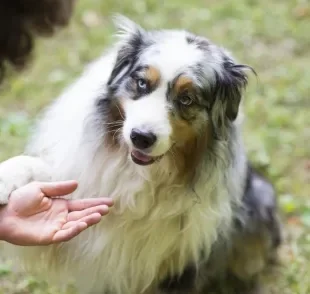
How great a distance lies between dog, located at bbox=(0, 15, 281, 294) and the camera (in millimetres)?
2475

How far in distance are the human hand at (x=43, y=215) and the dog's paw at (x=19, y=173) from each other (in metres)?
0.04

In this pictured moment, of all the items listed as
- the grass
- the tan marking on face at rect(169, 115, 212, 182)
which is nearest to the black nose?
the tan marking on face at rect(169, 115, 212, 182)

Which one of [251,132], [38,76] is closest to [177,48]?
[251,132]

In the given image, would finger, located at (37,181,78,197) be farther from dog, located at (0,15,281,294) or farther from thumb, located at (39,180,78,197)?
dog, located at (0,15,281,294)

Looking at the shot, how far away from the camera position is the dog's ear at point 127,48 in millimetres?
2586

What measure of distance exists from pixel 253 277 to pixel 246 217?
1.36ft

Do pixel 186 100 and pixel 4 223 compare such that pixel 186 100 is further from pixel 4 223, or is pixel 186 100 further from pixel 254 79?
pixel 254 79

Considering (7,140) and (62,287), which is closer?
(62,287)

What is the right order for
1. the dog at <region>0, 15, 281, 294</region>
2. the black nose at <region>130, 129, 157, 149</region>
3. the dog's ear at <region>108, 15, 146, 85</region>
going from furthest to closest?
1. the dog's ear at <region>108, 15, 146, 85</region>
2. the dog at <region>0, 15, 281, 294</region>
3. the black nose at <region>130, 129, 157, 149</region>

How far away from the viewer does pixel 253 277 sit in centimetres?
328

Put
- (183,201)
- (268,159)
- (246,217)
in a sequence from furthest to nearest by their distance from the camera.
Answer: (268,159) < (246,217) < (183,201)

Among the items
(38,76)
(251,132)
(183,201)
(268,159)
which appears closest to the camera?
(183,201)

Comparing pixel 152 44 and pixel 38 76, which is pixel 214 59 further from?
pixel 38 76

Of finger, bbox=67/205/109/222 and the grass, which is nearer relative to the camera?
finger, bbox=67/205/109/222
